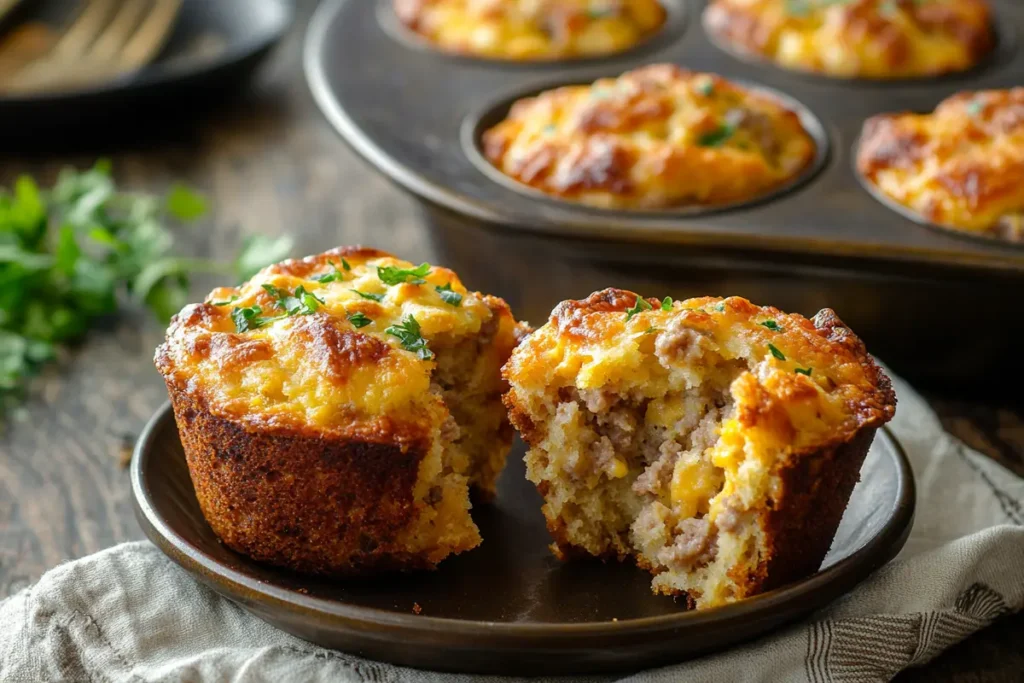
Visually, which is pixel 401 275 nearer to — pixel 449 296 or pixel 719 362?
pixel 449 296

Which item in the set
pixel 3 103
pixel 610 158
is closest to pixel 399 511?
pixel 610 158

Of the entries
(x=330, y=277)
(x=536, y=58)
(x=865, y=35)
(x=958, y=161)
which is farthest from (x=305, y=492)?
(x=865, y=35)

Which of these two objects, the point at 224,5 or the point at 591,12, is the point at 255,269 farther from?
the point at 224,5

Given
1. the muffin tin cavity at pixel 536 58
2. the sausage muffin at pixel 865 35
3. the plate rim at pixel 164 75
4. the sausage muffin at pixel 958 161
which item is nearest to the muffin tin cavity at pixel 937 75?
the sausage muffin at pixel 865 35

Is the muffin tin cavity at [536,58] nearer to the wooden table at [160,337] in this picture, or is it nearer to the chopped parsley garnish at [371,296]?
the wooden table at [160,337]

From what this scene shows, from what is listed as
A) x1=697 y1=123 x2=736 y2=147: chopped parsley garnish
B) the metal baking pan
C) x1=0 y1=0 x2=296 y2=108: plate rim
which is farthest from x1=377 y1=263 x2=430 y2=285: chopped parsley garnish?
x1=0 y1=0 x2=296 y2=108: plate rim

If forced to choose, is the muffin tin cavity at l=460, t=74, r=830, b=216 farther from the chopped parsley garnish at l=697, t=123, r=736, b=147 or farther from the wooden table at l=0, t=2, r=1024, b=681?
the wooden table at l=0, t=2, r=1024, b=681

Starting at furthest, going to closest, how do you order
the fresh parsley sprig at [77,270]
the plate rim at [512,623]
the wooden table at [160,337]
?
the fresh parsley sprig at [77,270], the wooden table at [160,337], the plate rim at [512,623]
